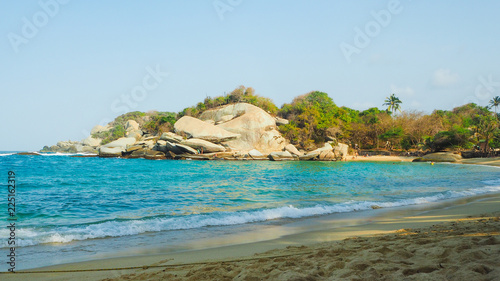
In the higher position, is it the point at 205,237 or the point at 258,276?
the point at 258,276

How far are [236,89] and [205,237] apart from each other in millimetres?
57062

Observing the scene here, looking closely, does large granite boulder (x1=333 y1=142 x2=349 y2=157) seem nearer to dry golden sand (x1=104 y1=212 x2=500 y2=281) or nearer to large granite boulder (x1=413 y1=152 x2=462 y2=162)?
large granite boulder (x1=413 y1=152 x2=462 y2=162)

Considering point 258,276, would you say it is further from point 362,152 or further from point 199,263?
point 362,152

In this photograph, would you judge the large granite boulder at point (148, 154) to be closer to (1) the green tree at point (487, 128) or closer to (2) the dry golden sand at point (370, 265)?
(2) the dry golden sand at point (370, 265)

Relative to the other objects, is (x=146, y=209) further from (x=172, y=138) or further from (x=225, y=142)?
(x=225, y=142)

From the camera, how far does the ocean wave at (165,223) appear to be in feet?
23.7

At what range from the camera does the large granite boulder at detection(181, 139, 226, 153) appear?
1855 inches

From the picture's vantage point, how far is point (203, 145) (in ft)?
155

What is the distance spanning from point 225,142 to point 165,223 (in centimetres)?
4230

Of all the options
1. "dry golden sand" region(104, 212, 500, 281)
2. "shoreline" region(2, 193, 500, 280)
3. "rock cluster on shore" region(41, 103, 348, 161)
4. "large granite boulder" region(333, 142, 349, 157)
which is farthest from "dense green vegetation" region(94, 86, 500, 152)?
"dry golden sand" region(104, 212, 500, 281)

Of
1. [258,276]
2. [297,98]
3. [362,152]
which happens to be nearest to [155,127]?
[297,98]

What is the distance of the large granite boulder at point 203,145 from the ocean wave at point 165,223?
1449 inches

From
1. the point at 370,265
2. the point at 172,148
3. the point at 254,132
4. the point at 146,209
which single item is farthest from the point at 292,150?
the point at 370,265

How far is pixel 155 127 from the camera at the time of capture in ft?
197
